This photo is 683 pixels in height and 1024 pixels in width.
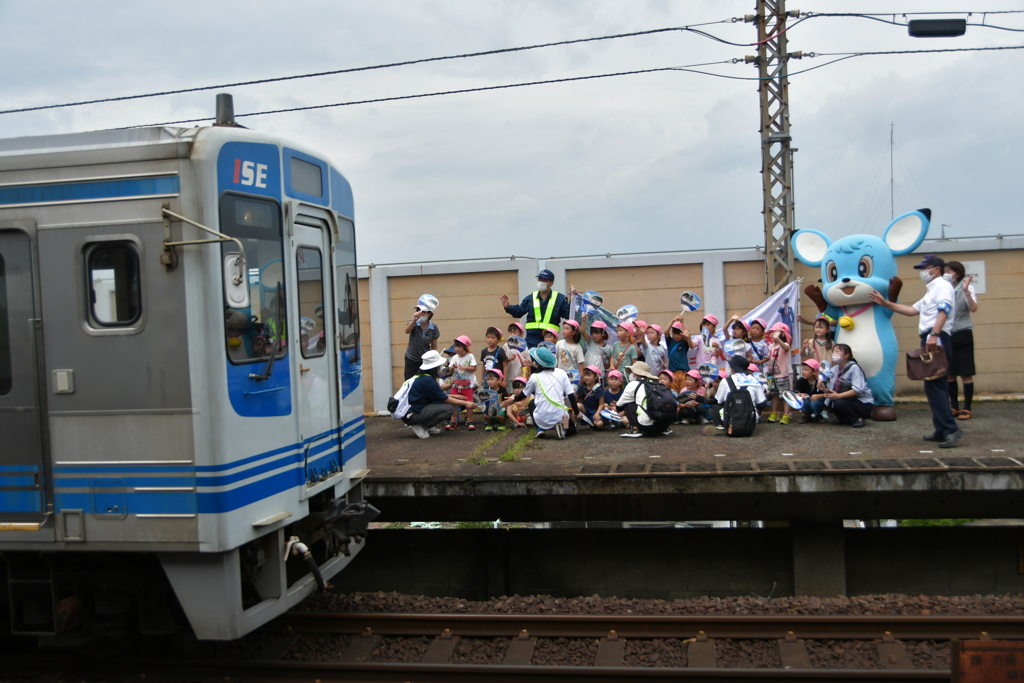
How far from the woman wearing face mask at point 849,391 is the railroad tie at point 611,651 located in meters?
4.67

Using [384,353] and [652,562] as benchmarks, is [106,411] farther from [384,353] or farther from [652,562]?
[384,353]

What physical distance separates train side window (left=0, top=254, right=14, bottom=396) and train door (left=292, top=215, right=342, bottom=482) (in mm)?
1589

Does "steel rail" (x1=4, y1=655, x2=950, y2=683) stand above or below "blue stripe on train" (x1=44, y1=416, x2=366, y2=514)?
below

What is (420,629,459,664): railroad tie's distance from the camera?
5566 mm

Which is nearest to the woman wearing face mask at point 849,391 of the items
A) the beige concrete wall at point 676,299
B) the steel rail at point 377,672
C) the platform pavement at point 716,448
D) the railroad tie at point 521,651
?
the platform pavement at point 716,448

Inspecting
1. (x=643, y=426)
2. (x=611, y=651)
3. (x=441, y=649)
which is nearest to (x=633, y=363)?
(x=643, y=426)

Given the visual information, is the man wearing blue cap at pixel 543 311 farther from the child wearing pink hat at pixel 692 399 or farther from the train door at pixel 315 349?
the train door at pixel 315 349

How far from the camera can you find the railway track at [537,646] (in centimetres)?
520

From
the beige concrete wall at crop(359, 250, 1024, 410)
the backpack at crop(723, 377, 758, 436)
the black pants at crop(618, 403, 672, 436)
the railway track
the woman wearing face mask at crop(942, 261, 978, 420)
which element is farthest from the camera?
the beige concrete wall at crop(359, 250, 1024, 410)

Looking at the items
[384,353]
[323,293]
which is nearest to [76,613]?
[323,293]

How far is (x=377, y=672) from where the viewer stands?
17.5 ft

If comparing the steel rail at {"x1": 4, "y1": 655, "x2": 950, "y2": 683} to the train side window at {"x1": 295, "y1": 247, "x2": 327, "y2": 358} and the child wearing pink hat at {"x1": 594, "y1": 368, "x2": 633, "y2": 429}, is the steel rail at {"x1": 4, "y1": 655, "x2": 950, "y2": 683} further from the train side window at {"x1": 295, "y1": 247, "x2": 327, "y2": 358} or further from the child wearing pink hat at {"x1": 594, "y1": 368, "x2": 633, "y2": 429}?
the child wearing pink hat at {"x1": 594, "y1": 368, "x2": 633, "y2": 429}

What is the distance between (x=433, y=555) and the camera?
7953mm

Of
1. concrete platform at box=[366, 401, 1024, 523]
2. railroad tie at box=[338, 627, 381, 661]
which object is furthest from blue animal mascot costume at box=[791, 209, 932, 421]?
railroad tie at box=[338, 627, 381, 661]
